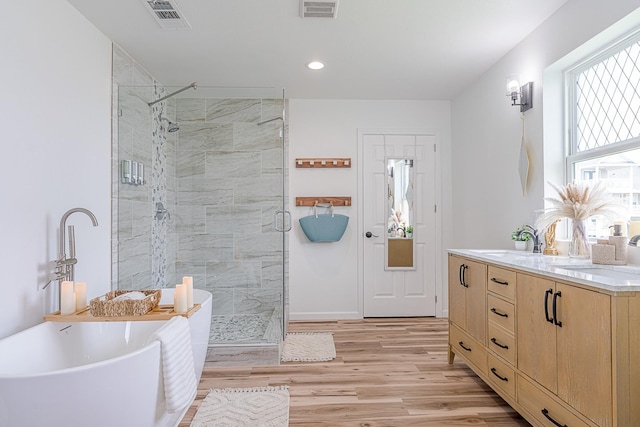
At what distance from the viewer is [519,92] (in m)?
2.76

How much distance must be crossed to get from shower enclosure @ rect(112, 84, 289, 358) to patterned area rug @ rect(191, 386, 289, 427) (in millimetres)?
960

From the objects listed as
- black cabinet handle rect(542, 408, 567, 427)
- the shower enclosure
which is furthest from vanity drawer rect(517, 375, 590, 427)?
the shower enclosure

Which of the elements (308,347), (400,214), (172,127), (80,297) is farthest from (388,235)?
(80,297)

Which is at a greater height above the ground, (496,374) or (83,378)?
(83,378)

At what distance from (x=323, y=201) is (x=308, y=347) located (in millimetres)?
1573

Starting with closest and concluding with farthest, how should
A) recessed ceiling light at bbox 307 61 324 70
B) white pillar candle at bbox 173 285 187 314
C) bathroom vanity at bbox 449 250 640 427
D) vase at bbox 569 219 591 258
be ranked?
1. bathroom vanity at bbox 449 250 640 427
2. white pillar candle at bbox 173 285 187 314
3. vase at bbox 569 219 591 258
4. recessed ceiling light at bbox 307 61 324 70

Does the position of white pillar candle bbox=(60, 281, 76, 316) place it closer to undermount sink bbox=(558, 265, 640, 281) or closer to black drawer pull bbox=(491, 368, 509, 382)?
black drawer pull bbox=(491, 368, 509, 382)

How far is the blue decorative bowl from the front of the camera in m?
4.11

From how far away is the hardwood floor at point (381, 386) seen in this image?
7.09ft

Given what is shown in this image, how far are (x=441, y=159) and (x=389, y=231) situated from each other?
1018 millimetres

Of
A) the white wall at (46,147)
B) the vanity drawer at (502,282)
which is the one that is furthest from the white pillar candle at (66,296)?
the vanity drawer at (502,282)

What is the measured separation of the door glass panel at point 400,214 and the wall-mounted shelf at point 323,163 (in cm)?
50

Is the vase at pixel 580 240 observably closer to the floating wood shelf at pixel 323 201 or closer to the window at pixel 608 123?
the window at pixel 608 123

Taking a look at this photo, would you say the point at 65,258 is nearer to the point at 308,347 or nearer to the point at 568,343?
the point at 308,347
